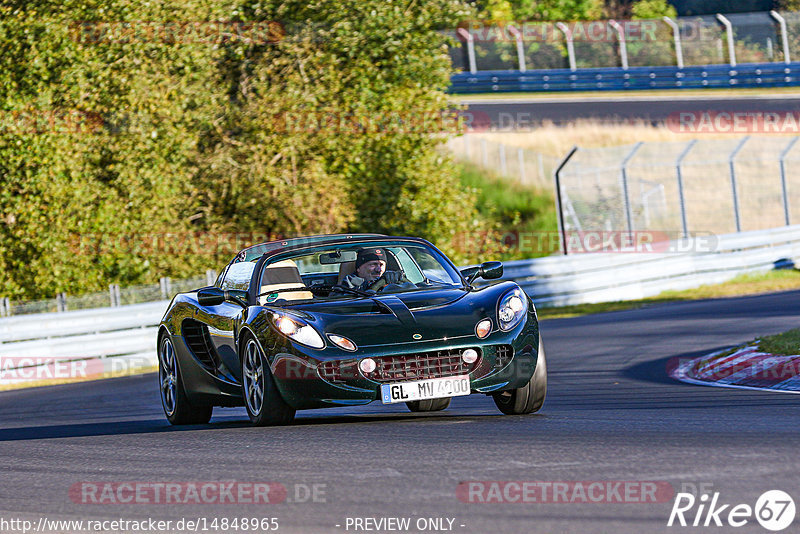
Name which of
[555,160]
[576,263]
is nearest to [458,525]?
[576,263]

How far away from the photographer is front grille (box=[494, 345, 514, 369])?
843 cm

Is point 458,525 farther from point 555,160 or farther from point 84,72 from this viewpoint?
point 555,160

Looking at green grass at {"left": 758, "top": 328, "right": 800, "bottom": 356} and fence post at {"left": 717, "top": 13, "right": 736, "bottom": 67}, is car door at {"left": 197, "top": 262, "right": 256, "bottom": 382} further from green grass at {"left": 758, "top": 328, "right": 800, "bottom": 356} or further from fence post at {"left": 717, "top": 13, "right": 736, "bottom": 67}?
fence post at {"left": 717, "top": 13, "right": 736, "bottom": 67}

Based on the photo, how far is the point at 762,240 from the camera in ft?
A: 88.0

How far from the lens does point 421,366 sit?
8273mm

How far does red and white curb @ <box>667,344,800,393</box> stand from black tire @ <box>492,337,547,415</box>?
2436 mm

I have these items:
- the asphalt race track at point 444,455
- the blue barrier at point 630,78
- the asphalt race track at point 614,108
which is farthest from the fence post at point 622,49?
the asphalt race track at point 444,455

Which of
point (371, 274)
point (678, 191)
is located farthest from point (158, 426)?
point (678, 191)

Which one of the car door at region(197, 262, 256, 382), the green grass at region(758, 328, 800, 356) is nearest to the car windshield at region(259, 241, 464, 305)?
the car door at region(197, 262, 256, 382)

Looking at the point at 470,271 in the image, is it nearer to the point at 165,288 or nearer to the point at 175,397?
the point at 175,397

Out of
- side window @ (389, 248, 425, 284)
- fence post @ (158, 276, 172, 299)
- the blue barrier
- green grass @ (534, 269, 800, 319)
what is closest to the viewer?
side window @ (389, 248, 425, 284)

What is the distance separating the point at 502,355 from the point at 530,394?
0.51 meters

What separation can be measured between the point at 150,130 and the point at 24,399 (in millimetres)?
9938

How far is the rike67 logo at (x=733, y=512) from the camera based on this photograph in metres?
5.07
